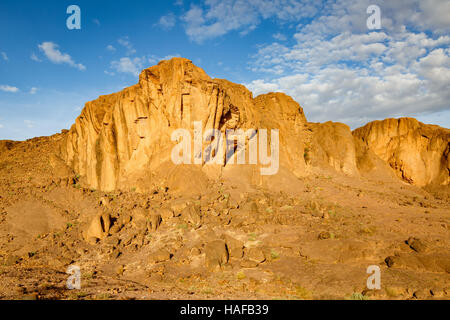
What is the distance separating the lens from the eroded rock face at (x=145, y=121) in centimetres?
1582

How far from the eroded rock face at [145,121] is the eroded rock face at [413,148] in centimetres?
2950

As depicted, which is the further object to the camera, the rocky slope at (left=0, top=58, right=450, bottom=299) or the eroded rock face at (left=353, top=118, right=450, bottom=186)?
the eroded rock face at (left=353, top=118, right=450, bottom=186)

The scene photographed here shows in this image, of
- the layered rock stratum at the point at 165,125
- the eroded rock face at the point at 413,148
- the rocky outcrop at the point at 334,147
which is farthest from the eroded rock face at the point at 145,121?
the eroded rock face at the point at 413,148

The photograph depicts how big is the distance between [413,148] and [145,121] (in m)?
39.2

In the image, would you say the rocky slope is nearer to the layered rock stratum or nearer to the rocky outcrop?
the layered rock stratum

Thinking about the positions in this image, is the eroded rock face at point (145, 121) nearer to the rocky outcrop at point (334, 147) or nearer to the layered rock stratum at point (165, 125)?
the layered rock stratum at point (165, 125)

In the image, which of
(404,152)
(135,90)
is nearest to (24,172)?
(135,90)

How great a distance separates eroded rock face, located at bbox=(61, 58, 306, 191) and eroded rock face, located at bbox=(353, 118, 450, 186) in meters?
29.5

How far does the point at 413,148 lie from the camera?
37.5m

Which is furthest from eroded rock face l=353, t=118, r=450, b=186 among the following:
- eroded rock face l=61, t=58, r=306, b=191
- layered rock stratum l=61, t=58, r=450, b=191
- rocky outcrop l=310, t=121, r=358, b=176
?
eroded rock face l=61, t=58, r=306, b=191

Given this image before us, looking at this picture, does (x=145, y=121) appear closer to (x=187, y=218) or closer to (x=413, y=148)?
(x=187, y=218)

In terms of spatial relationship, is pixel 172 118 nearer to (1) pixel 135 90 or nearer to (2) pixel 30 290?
(1) pixel 135 90

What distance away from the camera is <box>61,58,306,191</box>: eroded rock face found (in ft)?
51.9

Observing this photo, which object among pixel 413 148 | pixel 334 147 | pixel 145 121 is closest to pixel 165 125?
pixel 145 121
